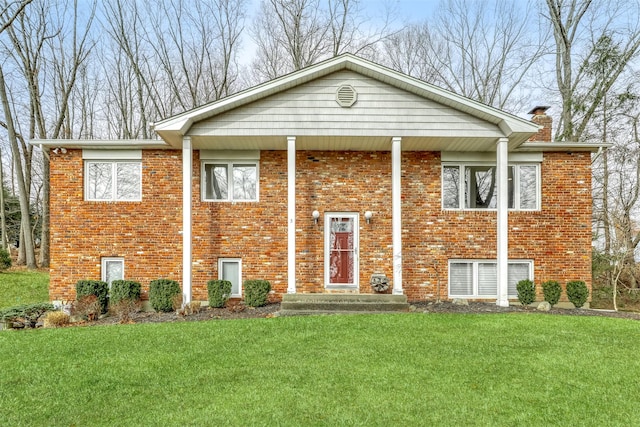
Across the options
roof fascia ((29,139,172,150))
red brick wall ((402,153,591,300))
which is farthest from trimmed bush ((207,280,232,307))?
red brick wall ((402,153,591,300))

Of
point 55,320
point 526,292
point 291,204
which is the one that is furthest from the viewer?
point 526,292

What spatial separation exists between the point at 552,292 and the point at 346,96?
7.13 meters

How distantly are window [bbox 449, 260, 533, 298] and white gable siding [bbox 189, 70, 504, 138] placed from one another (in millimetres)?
3499

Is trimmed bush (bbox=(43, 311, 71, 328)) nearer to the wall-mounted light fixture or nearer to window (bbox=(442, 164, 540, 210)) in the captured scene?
the wall-mounted light fixture

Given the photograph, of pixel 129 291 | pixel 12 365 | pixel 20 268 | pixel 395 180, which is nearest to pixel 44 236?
pixel 20 268

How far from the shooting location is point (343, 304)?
902cm

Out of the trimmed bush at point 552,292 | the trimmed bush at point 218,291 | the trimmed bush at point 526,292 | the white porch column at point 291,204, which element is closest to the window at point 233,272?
the trimmed bush at point 218,291

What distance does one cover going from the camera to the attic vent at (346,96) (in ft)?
31.9

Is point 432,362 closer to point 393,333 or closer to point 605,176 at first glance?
point 393,333

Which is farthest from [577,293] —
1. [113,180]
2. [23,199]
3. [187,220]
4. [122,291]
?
[23,199]

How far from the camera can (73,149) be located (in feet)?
35.0

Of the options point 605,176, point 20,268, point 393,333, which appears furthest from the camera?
point 20,268

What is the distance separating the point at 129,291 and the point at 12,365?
4649 mm

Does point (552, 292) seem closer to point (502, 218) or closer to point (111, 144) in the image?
point (502, 218)
